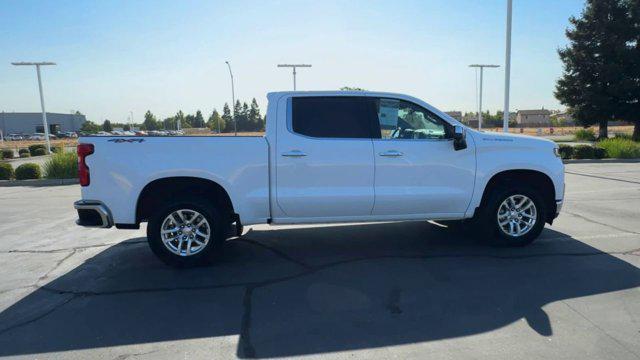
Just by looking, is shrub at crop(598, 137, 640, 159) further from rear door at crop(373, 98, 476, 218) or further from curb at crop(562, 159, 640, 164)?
rear door at crop(373, 98, 476, 218)

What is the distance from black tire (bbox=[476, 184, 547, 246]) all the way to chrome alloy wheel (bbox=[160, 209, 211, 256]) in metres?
3.50

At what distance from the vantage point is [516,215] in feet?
18.9

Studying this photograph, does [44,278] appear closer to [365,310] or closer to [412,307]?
[365,310]

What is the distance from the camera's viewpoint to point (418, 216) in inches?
217

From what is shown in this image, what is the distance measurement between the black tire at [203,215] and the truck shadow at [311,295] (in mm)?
159

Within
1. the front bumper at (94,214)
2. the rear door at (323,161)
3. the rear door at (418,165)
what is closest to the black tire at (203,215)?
the front bumper at (94,214)

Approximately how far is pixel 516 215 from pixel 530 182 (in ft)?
1.74

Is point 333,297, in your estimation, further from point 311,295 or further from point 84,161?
point 84,161

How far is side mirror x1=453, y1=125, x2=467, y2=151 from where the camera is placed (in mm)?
5256

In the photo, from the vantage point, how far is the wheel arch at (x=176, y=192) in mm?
5156

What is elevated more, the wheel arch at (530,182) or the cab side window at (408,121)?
the cab side window at (408,121)

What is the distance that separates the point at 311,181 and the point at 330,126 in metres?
0.73

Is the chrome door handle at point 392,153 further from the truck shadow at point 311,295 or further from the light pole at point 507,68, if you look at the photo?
the light pole at point 507,68

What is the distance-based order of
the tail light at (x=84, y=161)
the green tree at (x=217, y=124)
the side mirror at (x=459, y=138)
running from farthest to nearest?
the green tree at (x=217, y=124)
the side mirror at (x=459, y=138)
the tail light at (x=84, y=161)
